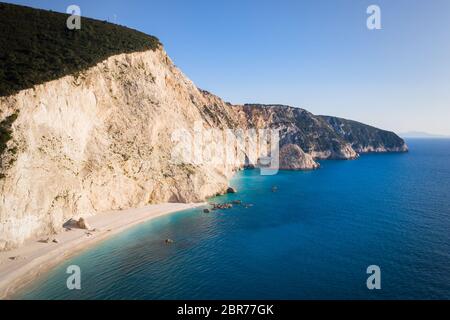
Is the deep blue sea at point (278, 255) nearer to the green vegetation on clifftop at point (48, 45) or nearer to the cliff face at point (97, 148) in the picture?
the cliff face at point (97, 148)

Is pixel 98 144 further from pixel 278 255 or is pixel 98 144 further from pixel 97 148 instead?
pixel 278 255

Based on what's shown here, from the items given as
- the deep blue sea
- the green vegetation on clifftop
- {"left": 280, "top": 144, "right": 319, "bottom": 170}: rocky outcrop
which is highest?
the green vegetation on clifftop

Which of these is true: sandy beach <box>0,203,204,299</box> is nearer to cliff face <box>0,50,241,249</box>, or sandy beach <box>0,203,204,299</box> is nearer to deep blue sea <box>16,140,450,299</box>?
deep blue sea <box>16,140,450,299</box>

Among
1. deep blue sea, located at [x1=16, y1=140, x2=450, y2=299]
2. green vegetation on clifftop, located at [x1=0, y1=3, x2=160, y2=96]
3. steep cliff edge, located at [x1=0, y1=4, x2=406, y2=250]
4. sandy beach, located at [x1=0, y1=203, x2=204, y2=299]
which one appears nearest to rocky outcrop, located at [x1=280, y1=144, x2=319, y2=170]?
steep cliff edge, located at [x1=0, y1=4, x2=406, y2=250]

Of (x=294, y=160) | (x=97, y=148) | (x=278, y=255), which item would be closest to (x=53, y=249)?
(x=97, y=148)
